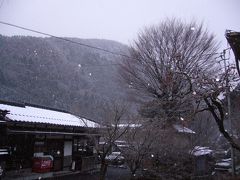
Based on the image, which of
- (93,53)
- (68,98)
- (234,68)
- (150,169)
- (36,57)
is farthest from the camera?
(93,53)

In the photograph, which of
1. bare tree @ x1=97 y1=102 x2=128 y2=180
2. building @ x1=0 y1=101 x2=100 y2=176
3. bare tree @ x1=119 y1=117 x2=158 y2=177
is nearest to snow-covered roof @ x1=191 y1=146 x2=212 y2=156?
bare tree @ x1=119 y1=117 x2=158 y2=177

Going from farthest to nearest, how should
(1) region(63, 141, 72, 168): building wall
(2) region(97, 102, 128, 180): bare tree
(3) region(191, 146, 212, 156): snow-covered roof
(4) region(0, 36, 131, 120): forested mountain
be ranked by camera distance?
(4) region(0, 36, 131, 120): forested mountain < (1) region(63, 141, 72, 168): building wall < (3) region(191, 146, 212, 156): snow-covered roof < (2) region(97, 102, 128, 180): bare tree

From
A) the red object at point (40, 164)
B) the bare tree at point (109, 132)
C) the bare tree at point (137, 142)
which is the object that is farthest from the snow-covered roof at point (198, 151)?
the red object at point (40, 164)

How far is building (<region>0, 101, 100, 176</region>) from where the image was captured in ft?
59.3

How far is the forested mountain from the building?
9678mm

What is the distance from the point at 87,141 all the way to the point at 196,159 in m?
9.80

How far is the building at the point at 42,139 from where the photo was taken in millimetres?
18078

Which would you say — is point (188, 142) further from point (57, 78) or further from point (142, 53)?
point (57, 78)

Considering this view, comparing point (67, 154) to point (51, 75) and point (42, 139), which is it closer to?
point (42, 139)

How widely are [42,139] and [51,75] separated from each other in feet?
113

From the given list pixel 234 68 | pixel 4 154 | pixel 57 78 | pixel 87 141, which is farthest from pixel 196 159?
pixel 57 78

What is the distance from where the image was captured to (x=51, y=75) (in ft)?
178

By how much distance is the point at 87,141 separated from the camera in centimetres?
2639

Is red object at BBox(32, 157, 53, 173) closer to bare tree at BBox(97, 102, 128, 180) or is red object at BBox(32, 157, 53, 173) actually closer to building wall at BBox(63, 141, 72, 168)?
building wall at BBox(63, 141, 72, 168)
